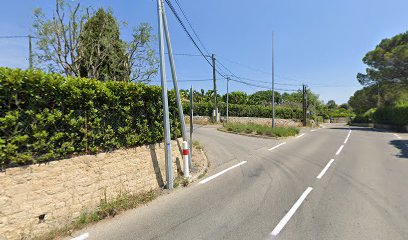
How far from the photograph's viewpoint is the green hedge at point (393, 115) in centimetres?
3372

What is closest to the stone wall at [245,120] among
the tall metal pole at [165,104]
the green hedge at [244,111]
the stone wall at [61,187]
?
the green hedge at [244,111]

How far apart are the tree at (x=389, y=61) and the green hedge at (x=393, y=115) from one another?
365 centimetres

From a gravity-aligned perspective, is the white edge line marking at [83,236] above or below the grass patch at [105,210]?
below

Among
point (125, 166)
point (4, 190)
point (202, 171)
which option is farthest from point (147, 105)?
point (4, 190)

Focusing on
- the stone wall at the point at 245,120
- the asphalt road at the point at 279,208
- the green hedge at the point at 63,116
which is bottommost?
the asphalt road at the point at 279,208

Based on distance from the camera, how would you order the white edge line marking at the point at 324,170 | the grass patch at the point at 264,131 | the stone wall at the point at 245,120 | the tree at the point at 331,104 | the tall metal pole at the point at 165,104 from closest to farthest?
the tall metal pole at the point at 165,104 < the white edge line marking at the point at 324,170 < the grass patch at the point at 264,131 < the stone wall at the point at 245,120 < the tree at the point at 331,104

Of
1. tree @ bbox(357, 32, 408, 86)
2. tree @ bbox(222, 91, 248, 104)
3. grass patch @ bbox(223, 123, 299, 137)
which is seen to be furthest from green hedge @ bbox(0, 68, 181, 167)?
tree @ bbox(222, 91, 248, 104)

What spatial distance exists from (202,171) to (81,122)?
5.13 m

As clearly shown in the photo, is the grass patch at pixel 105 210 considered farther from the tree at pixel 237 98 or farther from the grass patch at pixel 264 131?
the tree at pixel 237 98

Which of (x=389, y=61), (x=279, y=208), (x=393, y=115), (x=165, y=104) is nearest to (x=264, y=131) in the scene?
(x=165, y=104)

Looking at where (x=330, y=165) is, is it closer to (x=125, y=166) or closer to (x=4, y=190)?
(x=125, y=166)

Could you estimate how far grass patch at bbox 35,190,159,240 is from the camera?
4656mm

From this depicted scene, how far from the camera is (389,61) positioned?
3331 cm

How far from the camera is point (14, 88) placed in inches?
177
